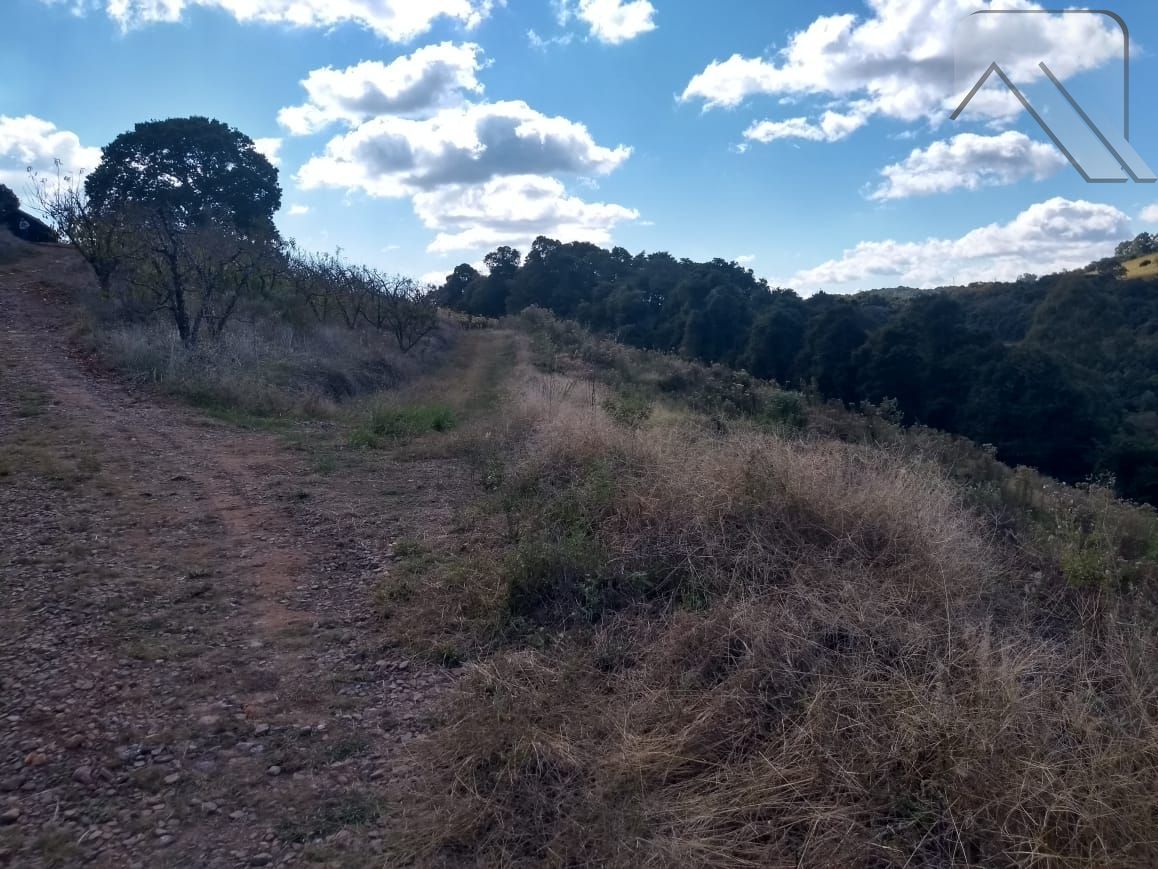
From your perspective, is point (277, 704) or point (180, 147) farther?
point (180, 147)

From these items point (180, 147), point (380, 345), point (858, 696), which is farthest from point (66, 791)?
point (180, 147)

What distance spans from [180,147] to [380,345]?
14.3 metres

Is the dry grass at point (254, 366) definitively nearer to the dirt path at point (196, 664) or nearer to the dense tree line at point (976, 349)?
the dirt path at point (196, 664)

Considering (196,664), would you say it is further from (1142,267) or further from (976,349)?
(1142,267)

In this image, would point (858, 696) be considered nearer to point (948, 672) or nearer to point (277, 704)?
point (948, 672)

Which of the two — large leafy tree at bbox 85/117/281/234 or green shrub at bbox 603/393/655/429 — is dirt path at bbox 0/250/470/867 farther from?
large leafy tree at bbox 85/117/281/234

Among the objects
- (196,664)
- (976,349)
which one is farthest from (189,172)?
(196,664)

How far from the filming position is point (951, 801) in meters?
2.72

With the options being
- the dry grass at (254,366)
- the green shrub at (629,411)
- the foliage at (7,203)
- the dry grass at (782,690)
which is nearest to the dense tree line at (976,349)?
the green shrub at (629,411)

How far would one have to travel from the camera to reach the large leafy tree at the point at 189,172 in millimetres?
29500

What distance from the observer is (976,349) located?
22.9m

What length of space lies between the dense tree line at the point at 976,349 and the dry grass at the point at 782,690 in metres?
8.25

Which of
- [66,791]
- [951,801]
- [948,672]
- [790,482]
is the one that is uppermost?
[790,482]

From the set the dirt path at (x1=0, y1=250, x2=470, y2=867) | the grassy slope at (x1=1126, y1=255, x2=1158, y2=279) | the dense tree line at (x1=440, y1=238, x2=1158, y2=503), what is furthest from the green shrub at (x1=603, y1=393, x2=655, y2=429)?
the grassy slope at (x1=1126, y1=255, x2=1158, y2=279)
